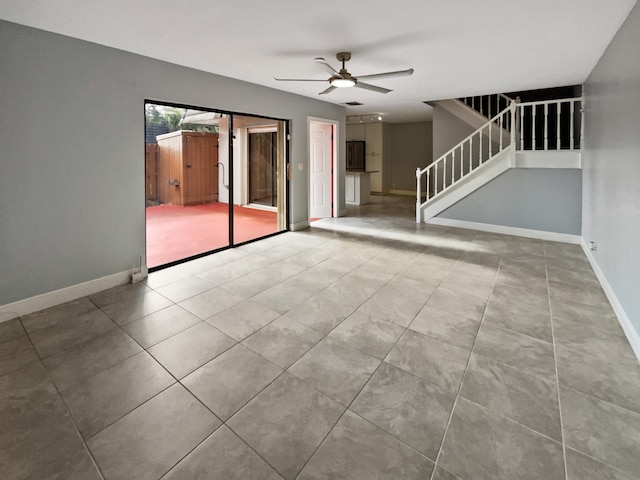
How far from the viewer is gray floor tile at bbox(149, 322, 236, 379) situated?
223 cm

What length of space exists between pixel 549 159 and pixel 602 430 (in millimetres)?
5031

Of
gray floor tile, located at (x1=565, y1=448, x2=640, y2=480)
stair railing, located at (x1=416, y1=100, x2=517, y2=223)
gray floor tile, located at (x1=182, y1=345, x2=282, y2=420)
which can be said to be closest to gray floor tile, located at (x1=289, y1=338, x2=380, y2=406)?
gray floor tile, located at (x1=182, y1=345, x2=282, y2=420)

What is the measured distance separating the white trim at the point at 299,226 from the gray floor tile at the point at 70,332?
3.71 meters

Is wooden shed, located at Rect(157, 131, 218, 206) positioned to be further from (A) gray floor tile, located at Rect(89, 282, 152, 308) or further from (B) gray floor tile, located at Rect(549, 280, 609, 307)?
(B) gray floor tile, located at Rect(549, 280, 609, 307)

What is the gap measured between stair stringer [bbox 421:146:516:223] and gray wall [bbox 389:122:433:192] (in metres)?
5.01

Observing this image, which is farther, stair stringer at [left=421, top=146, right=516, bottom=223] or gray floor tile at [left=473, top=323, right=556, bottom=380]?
stair stringer at [left=421, top=146, right=516, bottom=223]

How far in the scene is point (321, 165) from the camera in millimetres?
7539

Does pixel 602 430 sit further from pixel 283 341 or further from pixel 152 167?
pixel 152 167

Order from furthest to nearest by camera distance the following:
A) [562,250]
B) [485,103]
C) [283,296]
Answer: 1. [485,103]
2. [562,250]
3. [283,296]

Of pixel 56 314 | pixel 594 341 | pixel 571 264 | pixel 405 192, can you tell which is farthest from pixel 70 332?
pixel 405 192

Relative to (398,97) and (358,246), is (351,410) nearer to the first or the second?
(358,246)

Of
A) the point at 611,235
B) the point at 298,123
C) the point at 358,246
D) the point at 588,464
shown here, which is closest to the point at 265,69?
the point at 298,123

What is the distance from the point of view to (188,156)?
7.48m

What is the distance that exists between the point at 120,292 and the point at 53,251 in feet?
2.33
